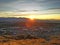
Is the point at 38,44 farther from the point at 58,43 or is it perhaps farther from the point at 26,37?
the point at 26,37

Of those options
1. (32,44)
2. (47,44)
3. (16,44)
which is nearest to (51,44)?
(47,44)

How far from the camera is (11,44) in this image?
27219 mm

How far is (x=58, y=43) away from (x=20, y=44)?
5241 mm

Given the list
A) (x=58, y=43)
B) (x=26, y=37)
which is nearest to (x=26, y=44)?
(x=58, y=43)

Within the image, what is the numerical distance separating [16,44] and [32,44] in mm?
2117

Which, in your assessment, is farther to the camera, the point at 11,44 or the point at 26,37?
the point at 26,37

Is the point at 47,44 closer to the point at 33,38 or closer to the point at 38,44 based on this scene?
the point at 38,44

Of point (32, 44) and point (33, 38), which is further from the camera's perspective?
point (33, 38)

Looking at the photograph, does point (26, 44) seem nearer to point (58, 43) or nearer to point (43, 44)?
point (43, 44)

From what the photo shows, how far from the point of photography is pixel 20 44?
2762cm

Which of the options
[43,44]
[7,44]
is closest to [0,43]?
[7,44]

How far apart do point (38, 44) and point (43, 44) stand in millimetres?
743

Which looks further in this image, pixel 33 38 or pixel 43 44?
pixel 33 38

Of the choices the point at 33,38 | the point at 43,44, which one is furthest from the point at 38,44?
the point at 33,38
